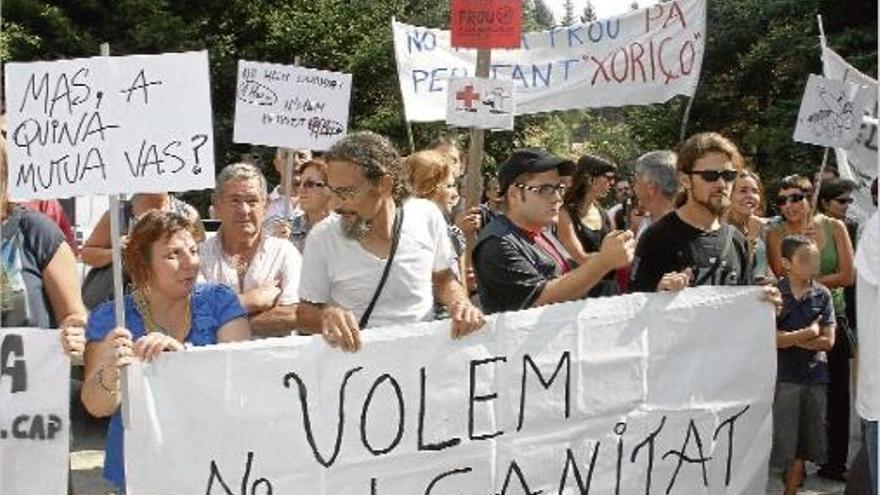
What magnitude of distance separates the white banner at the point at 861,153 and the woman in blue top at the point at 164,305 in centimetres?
429

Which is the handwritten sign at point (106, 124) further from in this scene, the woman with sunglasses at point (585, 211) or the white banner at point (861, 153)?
the white banner at point (861, 153)

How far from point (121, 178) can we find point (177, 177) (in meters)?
0.15

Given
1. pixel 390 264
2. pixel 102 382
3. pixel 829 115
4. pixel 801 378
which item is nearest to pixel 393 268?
pixel 390 264

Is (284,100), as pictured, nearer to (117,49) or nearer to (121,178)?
(121,178)

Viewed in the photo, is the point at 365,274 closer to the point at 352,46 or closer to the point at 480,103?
the point at 480,103

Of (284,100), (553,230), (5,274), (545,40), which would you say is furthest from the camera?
(545,40)

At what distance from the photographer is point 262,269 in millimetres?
4793

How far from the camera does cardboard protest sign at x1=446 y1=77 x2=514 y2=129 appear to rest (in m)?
7.08

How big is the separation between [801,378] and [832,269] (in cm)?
126

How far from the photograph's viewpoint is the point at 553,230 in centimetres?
588

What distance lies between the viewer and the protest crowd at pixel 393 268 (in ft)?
12.0

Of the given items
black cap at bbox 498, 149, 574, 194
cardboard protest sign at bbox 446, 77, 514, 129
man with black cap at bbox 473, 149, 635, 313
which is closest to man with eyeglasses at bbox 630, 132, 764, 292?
man with black cap at bbox 473, 149, 635, 313

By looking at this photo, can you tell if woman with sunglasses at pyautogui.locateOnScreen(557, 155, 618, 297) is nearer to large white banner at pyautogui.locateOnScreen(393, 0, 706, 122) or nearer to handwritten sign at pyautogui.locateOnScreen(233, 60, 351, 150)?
large white banner at pyautogui.locateOnScreen(393, 0, 706, 122)

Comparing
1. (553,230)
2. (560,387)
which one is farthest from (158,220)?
(553,230)
